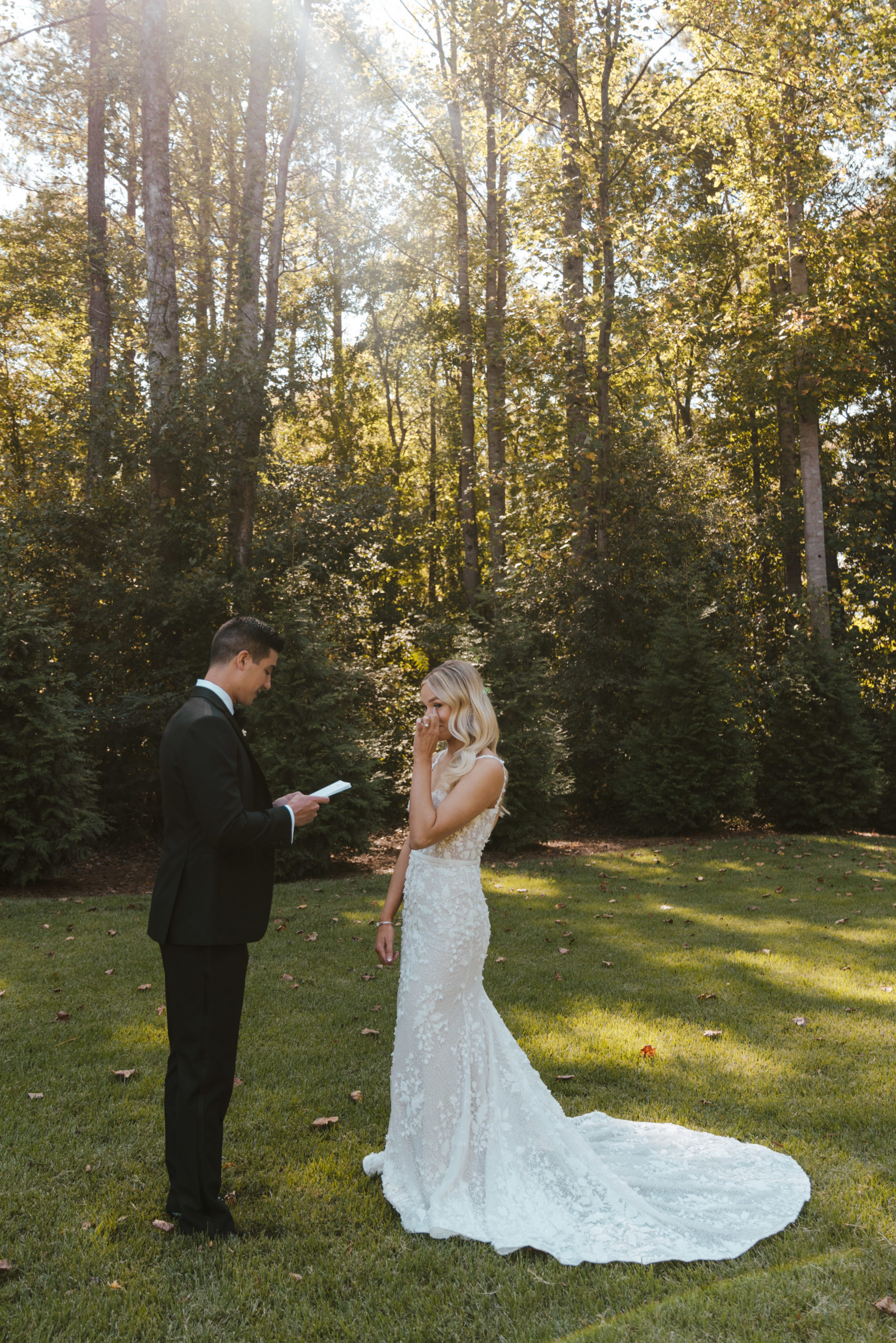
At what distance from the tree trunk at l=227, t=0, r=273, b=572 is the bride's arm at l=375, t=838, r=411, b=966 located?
37.6ft

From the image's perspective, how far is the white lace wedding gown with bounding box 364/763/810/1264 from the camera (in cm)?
374

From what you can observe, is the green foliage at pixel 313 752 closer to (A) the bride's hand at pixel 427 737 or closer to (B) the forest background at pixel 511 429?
(B) the forest background at pixel 511 429

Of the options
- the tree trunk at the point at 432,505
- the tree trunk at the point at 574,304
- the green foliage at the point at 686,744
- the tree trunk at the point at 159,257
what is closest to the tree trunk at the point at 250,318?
the tree trunk at the point at 159,257

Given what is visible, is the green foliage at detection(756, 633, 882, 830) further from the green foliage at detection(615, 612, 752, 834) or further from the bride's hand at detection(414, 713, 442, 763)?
the bride's hand at detection(414, 713, 442, 763)

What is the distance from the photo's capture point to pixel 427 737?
3842 mm

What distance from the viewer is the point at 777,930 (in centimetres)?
882

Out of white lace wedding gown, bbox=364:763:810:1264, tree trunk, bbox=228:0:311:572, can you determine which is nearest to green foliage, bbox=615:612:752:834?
tree trunk, bbox=228:0:311:572

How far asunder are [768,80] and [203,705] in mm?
17959

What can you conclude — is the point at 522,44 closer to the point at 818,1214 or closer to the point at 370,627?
the point at 370,627

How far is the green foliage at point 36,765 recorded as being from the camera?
1075 cm

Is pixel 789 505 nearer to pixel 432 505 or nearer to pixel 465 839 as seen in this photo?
pixel 432 505

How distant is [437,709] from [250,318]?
566 inches

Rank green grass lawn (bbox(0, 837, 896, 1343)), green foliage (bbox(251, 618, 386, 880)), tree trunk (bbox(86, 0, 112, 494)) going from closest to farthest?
green grass lawn (bbox(0, 837, 896, 1343)) → green foliage (bbox(251, 618, 386, 880)) → tree trunk (bbox(86, 0, 112, 494))

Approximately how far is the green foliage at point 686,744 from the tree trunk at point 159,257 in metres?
8.57
